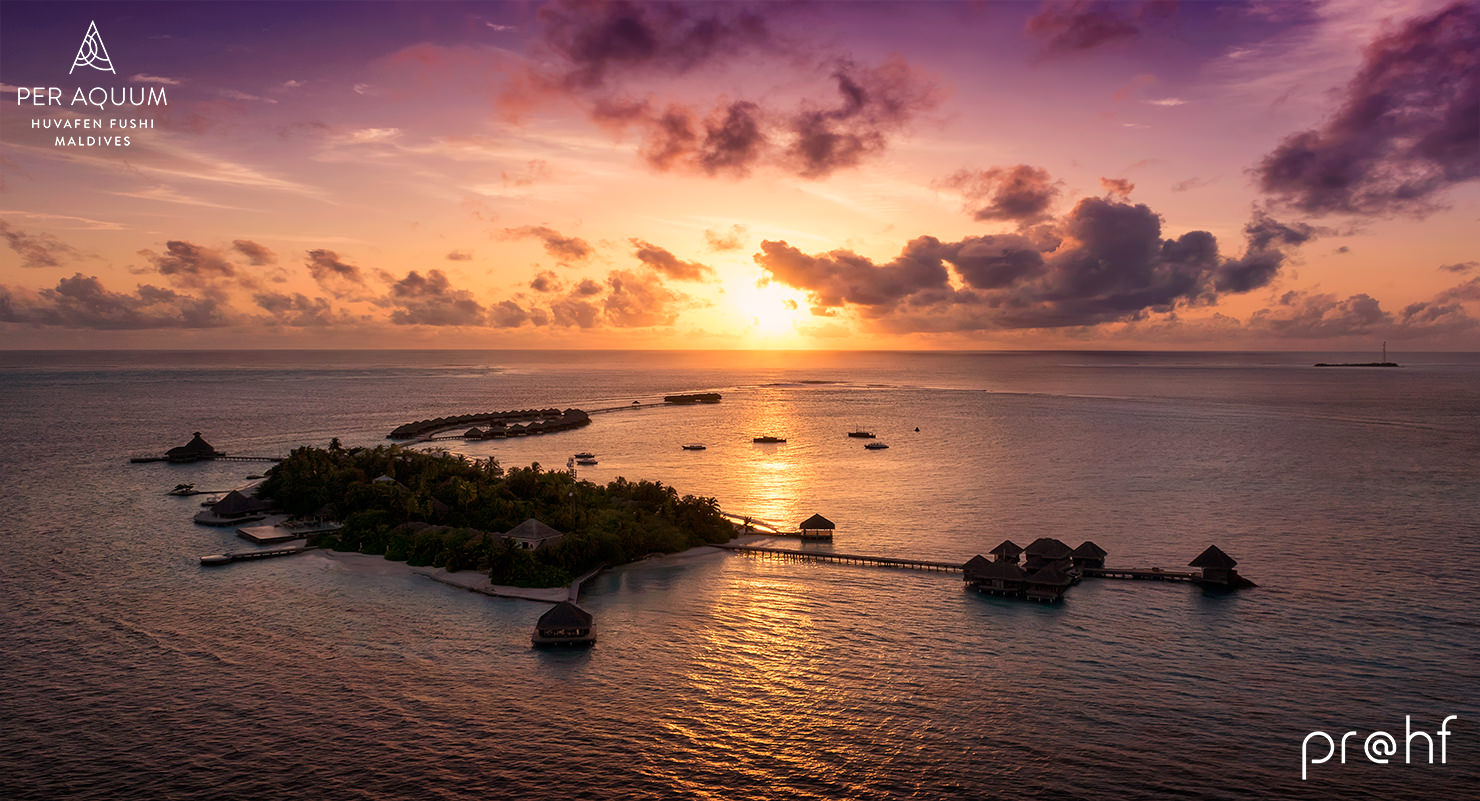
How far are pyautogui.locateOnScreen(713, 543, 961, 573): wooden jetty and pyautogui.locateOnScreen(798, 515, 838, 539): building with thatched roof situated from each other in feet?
12.3

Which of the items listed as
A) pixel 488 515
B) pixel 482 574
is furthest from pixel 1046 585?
pixel 488 515

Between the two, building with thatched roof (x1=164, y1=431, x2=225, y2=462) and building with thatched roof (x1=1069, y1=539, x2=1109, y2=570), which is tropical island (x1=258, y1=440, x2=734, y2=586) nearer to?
building with thatched roof (x1=1069, y1=539, x2=1109, y2=570)

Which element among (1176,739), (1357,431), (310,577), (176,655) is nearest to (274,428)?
(310,577)

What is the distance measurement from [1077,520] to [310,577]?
227 ft

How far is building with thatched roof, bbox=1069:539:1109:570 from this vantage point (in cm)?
6012

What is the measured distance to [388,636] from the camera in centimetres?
4722

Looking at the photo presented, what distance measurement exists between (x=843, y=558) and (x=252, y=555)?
49193 millimetres

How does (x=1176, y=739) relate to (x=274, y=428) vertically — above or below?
below

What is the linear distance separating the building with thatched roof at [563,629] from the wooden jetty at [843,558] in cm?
2355

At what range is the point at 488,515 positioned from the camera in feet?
222

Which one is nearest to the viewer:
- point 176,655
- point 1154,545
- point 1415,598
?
point 176,655

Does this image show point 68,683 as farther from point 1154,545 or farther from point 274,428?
point 274,428

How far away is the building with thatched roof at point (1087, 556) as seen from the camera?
6012cm

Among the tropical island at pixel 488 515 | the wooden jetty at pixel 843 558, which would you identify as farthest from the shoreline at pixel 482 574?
the wooden jetty at pixel 843 558
